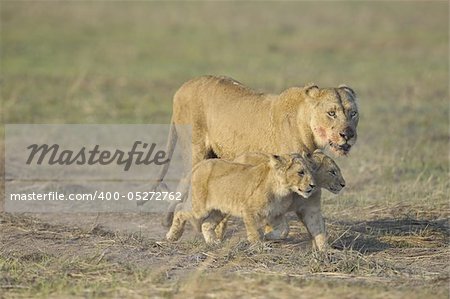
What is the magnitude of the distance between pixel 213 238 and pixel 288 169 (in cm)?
103

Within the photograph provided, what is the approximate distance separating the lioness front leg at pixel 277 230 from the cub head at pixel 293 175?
1.35 feet

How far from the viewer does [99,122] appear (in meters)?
15.0

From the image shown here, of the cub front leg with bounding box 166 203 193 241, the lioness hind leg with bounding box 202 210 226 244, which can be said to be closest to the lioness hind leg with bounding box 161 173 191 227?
the cub front leg with bounding box 166 203 193 241

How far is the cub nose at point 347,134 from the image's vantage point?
771 centimetres

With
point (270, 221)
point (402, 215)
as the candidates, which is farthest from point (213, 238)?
point (402, 215)

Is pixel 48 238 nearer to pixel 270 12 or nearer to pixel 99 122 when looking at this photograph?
pixel 99 122

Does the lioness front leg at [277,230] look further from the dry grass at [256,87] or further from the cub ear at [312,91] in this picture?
the cub ear at [312,91]

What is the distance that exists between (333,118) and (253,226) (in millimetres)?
1056

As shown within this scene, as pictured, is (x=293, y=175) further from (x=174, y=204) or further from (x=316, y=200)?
(x=174, y=204)

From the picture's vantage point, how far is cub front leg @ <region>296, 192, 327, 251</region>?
758cm

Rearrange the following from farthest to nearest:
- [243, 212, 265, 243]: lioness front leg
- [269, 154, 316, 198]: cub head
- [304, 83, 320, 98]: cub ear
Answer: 1. [304, 83, 320, 98]: cub ear
2. [243, 212, 265, 243]: lioness front leg
3. [269, 154, 316, 198]: cub head

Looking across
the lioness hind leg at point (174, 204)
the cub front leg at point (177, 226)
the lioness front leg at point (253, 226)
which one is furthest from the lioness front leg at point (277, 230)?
the lioness hind leg at point (174, 204)

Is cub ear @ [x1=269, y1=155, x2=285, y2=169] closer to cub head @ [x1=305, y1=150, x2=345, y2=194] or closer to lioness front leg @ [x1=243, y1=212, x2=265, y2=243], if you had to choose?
cub head @ [x1=305, y1=150, x2=345, y2=194]

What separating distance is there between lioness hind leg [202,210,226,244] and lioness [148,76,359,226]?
662 millimetres
